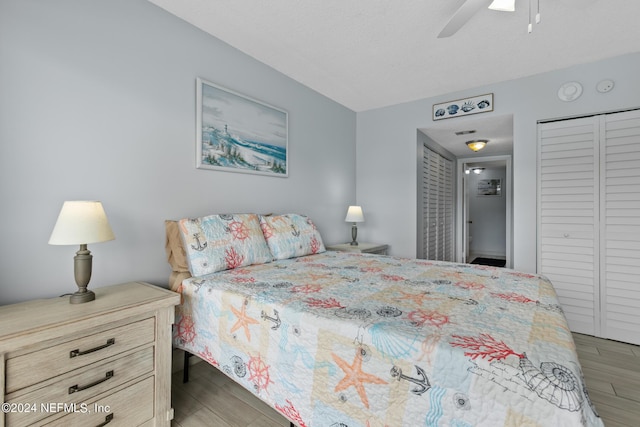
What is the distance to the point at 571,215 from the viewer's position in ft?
9.46

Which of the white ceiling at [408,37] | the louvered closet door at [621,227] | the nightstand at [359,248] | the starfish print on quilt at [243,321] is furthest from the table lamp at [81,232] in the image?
the louvered closet door at [621,227]

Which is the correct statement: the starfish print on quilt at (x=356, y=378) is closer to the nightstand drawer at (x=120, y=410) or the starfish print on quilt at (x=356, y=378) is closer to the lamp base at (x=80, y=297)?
the nightstand drawer at (x=120, y=410)

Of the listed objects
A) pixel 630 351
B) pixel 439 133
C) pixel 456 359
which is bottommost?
pixel 630 351

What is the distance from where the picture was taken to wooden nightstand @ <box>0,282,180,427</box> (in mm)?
1092

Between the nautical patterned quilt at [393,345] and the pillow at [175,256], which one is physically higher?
the pillow at [175,256]

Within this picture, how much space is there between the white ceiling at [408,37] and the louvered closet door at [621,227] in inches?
27.3

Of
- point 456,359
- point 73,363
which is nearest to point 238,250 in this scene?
point 73,363

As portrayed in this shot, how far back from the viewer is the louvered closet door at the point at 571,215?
280 centimetres

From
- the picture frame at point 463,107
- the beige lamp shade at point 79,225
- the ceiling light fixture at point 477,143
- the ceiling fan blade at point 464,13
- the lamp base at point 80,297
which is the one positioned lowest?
the lamp base at point 80,297

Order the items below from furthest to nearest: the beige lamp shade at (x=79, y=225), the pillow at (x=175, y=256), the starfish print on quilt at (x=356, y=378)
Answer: the pillow at (x=175, y=256) < the beige lamp shade at (x=79, y=225) < the starfish print on quilt at (x=356, y=378)

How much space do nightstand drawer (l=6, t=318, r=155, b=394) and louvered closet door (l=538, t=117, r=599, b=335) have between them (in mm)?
3524

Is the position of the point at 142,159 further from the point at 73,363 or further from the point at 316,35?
the point at 316,35

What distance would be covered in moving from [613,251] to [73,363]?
4.04 meters

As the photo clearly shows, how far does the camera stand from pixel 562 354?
91cm
